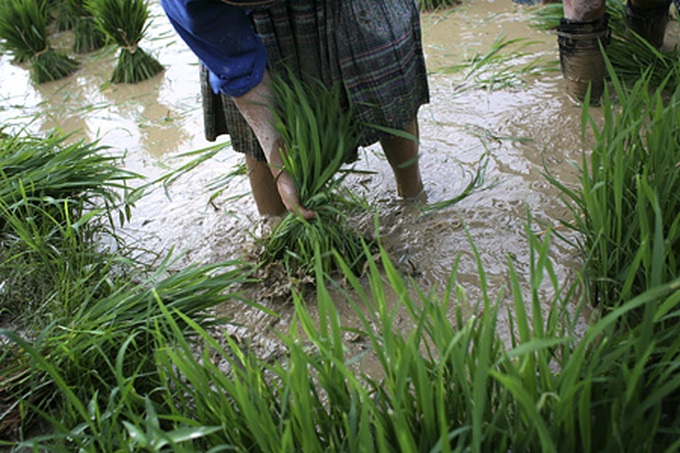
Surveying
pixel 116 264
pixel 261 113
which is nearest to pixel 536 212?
pixel 261 113

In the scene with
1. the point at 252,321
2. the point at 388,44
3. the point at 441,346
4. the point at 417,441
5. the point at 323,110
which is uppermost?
the point at 388,44

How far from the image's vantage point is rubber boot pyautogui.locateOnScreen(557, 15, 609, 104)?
251 cm

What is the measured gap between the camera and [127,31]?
4.16 metres

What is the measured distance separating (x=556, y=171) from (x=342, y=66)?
89 cm

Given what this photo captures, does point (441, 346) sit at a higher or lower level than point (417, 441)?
higher

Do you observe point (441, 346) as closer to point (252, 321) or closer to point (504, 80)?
point (252, 321)

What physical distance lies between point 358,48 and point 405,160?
1.51 feet

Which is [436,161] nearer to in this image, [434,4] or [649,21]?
[649,21]

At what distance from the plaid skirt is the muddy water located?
41 cm

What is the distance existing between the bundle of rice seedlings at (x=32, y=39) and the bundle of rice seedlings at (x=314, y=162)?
134 inches

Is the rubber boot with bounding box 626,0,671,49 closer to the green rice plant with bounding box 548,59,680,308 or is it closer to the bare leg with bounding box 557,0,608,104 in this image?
the bare leg with bounding box 557,0,608,104

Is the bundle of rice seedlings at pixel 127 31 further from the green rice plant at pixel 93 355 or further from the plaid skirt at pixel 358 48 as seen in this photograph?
the green rice plant at pixel 93 355

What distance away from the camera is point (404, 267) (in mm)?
1900

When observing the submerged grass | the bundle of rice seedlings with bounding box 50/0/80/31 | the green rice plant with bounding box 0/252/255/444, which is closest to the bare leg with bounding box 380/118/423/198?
the submerged grass
